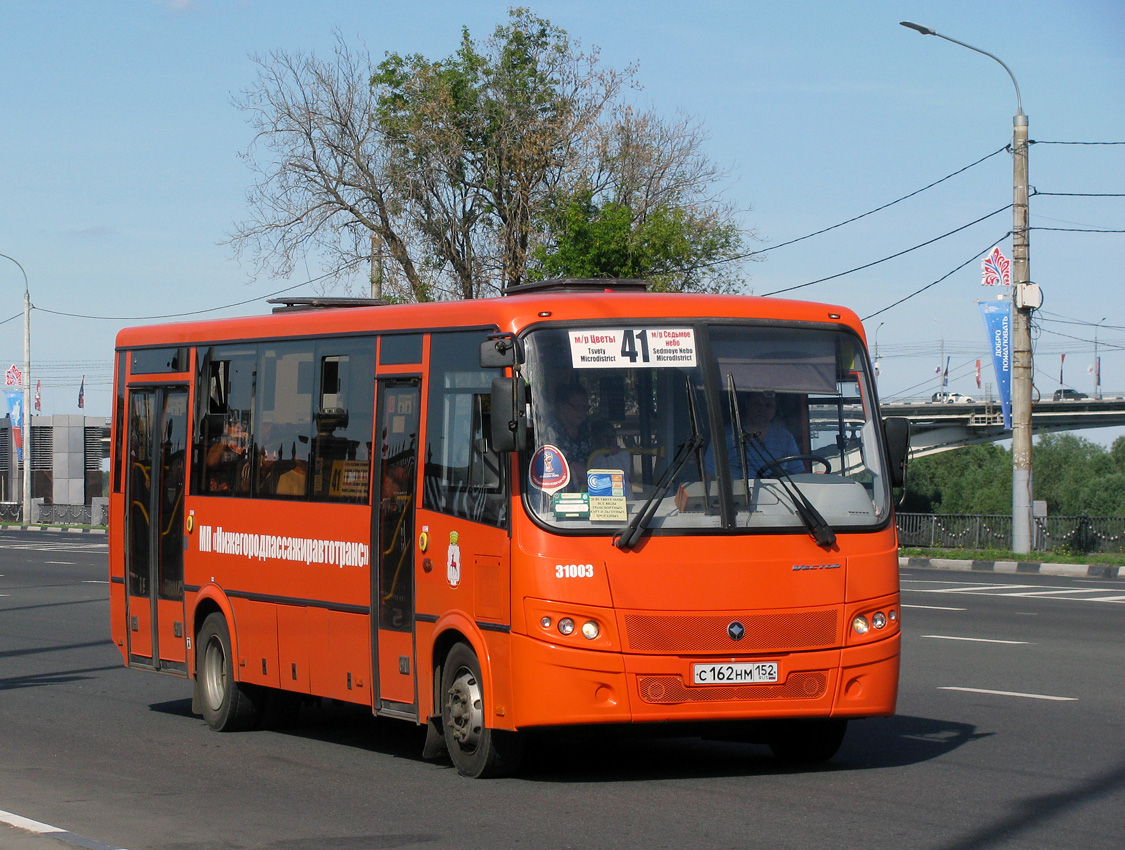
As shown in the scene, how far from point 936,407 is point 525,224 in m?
46.7

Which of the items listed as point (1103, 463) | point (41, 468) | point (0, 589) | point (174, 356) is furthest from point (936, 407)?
point (174, 356)

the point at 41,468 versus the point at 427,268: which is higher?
the point at 427,268

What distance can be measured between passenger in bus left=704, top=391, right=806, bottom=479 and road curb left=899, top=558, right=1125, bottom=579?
71.4 feet

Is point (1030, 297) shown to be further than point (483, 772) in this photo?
Yes

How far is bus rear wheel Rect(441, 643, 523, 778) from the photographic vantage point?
8.10m

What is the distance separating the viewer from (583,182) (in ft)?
127

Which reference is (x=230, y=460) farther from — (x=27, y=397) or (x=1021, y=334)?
(x=27, y=397)

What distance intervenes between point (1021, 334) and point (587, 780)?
2328 centimetres

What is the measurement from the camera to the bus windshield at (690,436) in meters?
7.81

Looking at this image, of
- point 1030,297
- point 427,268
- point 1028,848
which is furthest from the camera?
point 427,268

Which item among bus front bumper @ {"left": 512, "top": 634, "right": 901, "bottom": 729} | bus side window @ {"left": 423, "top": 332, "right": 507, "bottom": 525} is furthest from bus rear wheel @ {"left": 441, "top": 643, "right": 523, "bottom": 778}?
bus side window @ {"left": 423, "top": 332, "right": 507, "bottom": 525}

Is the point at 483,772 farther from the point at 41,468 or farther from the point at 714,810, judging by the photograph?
the point at 41,468

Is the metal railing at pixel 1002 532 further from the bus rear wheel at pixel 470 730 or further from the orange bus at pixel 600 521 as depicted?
the bus rear wheel at pixel 470 730

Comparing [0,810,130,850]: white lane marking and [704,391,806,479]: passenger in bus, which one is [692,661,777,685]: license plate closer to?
[704,391,806,479]: passenger in bus
